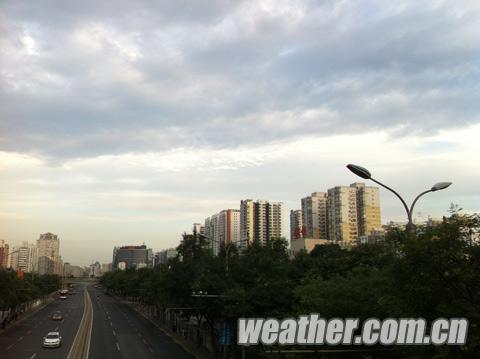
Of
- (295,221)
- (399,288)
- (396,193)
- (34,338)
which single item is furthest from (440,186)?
(295,221)

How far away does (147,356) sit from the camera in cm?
3962

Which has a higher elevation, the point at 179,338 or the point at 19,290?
the point at 19,290

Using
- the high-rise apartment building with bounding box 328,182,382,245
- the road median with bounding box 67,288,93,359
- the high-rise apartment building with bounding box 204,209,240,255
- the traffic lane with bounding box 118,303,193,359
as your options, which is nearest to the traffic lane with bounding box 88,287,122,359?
the road median with bounding box 67,288,93,359

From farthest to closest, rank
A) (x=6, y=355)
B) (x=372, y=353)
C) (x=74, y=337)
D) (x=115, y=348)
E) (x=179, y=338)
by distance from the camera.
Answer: (x=179, y=338) → (x=74, y=337) → (x=115, y=348) → (x=6, y=355) → (x=372, y=353)

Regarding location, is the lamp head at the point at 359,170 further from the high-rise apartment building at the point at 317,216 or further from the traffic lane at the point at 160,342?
the high-rise apartment building at the point at 317,216

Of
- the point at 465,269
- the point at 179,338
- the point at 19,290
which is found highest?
the point at 465,269

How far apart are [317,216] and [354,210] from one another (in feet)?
49.0

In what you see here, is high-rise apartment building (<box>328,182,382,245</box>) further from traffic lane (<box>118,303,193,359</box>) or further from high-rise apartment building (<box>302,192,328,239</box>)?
traffic lane (<box>118,303,193,359</box>)

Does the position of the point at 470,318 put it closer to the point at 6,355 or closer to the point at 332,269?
the point at 332,269

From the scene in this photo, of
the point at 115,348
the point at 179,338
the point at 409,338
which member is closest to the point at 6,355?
the point at 115,348

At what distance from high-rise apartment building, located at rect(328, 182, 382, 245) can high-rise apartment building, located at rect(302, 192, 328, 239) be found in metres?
9.13

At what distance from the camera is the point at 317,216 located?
13575 cm

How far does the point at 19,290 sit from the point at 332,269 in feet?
155

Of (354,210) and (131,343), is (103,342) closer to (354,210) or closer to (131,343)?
(131,343)
